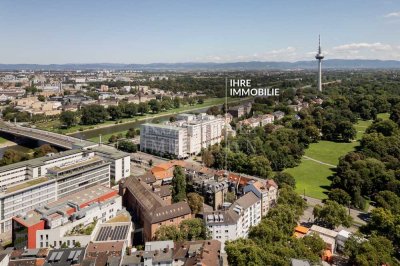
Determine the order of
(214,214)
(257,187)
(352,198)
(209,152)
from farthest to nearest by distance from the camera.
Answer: (209,152) → (352,198) → (257,187) → (214,214)

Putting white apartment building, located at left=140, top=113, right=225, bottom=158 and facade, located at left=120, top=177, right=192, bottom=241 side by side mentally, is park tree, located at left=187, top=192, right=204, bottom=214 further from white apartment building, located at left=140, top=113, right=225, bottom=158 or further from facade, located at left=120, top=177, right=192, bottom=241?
white apartment building, located at left=140, top=113, right=225, bottom=158

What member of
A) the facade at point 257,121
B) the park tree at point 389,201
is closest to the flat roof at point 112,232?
the park tree at point 389,201

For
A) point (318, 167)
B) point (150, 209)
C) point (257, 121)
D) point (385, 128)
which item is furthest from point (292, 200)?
point (257, 121)

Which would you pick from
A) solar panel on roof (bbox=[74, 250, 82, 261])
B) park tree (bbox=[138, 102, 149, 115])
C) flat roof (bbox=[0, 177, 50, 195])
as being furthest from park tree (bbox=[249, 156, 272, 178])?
park tree (bbox=[138, 102, 149, 115])

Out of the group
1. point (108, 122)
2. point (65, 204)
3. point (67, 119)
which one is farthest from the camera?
point (108, 122)

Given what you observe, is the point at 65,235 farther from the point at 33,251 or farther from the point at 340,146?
the point at 340,146

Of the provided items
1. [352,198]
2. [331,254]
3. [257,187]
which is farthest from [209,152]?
[331,254]

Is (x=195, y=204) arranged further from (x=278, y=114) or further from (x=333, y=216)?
(x=278, y=114)
